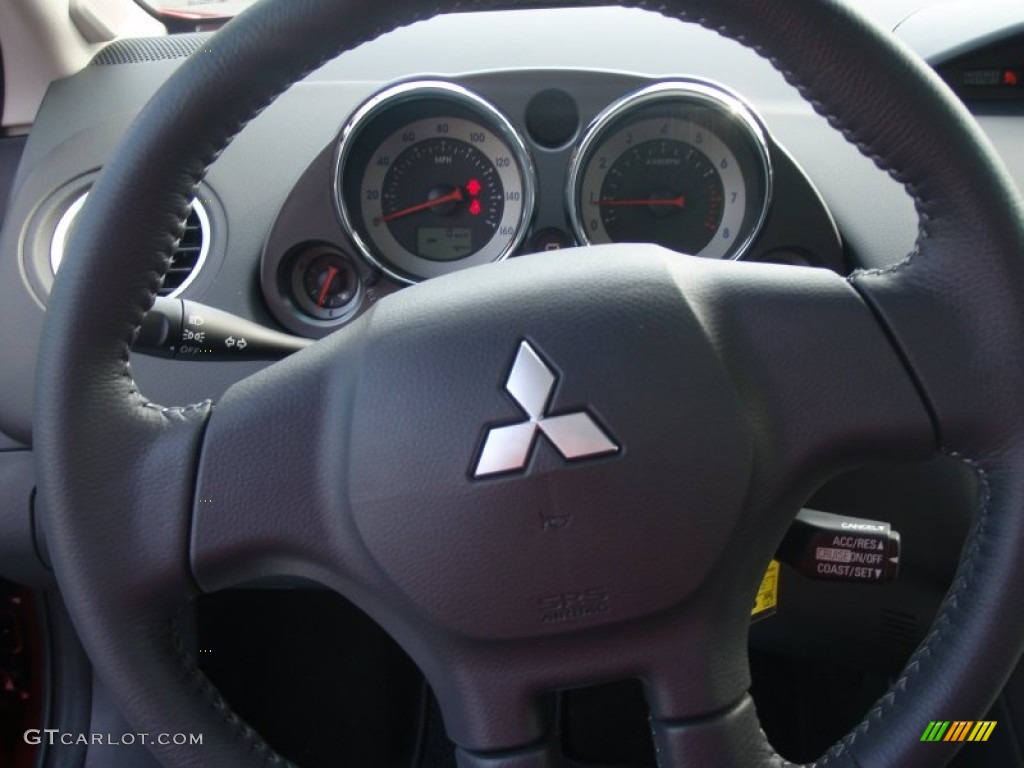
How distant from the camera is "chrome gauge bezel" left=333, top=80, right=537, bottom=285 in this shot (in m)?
1.42

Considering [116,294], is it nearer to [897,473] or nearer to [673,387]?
[673,387]

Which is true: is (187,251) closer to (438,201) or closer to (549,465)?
(438,201)

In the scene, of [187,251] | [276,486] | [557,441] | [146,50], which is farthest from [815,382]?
[146,50]

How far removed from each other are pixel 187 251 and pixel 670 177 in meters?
0.63

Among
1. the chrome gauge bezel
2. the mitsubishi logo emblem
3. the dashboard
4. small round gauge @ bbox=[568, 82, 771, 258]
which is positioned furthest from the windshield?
the mitsubishi logo emblem

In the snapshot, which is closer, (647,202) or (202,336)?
(202,336)

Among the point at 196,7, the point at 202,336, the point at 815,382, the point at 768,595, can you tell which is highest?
the point at 196,7

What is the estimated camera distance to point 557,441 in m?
0.79

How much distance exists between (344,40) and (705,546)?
44 cm

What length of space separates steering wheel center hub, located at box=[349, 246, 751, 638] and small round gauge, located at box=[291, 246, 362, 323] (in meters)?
0.64

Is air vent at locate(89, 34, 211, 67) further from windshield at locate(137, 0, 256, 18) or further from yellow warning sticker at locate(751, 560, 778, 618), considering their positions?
yellow warning sticker at locate(751, 560, 778, 618)

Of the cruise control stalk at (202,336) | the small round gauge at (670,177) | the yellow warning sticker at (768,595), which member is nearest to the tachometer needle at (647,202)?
the small round gauge at (670,177)

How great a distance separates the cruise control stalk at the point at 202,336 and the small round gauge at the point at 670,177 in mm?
434

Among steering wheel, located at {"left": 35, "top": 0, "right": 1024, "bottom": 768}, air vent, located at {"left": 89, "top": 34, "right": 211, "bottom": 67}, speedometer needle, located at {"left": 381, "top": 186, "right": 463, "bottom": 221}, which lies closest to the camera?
steering wheel, located at {"left": 35, "top": 0, "right": 1024, "bottom": 768}
